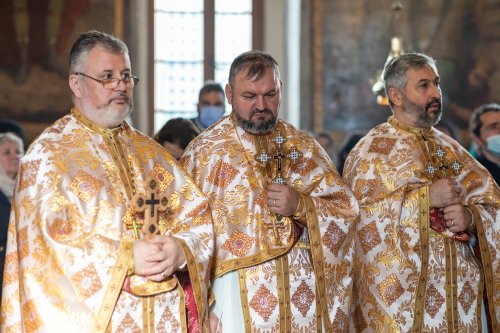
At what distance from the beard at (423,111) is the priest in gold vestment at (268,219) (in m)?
0.66

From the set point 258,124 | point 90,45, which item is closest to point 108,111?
point 90,45

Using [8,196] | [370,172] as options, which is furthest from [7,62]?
[370,172]

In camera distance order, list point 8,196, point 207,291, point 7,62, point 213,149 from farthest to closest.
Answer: point 7,62 < point 8,196 < point 213,149 < point 207,291

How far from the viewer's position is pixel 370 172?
6039 millimetres

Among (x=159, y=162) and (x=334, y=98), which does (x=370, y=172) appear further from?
(x=334, y=98)

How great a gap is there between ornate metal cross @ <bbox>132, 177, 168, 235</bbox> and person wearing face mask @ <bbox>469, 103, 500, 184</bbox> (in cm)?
314

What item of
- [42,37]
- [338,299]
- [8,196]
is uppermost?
[42,37]

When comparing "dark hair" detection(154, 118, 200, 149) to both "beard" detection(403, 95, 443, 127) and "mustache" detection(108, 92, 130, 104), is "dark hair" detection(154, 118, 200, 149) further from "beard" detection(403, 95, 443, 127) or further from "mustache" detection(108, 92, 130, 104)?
"mustache" detection(108, 92, 130, 104)

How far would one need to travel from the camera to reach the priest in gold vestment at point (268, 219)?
5453 mm

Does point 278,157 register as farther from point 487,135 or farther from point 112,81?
point 487,135

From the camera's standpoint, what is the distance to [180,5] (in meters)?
14.4

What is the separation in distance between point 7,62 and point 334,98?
4.09 meters

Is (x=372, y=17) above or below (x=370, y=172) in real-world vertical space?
above

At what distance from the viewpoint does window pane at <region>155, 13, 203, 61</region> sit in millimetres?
14352
